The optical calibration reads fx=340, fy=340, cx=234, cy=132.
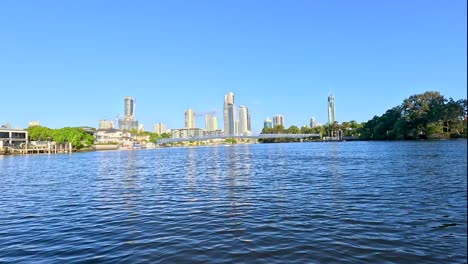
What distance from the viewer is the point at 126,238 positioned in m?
12.0

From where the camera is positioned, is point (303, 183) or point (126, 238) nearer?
point (126, 238)

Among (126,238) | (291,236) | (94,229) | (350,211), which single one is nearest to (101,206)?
(94,229)

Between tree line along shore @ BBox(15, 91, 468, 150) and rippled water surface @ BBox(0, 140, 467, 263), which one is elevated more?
tree line along shore @ BBox(15, 91, 468, 150)

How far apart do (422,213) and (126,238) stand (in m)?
11.6

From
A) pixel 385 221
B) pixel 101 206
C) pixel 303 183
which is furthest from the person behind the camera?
pixel 303 183

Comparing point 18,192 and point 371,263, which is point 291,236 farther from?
point 18,192

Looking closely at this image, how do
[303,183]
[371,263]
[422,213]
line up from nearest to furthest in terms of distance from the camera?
1. [371,263]
2. [422,213]
3. [303,183]

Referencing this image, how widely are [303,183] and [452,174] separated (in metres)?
11.1

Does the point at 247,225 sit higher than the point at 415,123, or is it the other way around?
the point at 415,123

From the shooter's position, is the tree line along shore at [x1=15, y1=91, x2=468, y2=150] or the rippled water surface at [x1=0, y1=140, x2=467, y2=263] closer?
the rippled water surface at [x1=0, y1=140, x2=467, y2=263]

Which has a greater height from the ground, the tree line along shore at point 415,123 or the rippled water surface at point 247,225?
the tree line along shore at point 415,123

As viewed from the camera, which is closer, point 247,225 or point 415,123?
point 247,225

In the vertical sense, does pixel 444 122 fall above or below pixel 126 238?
above

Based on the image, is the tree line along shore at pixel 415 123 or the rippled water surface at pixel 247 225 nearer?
the rippled water surface at pixel 247 225
